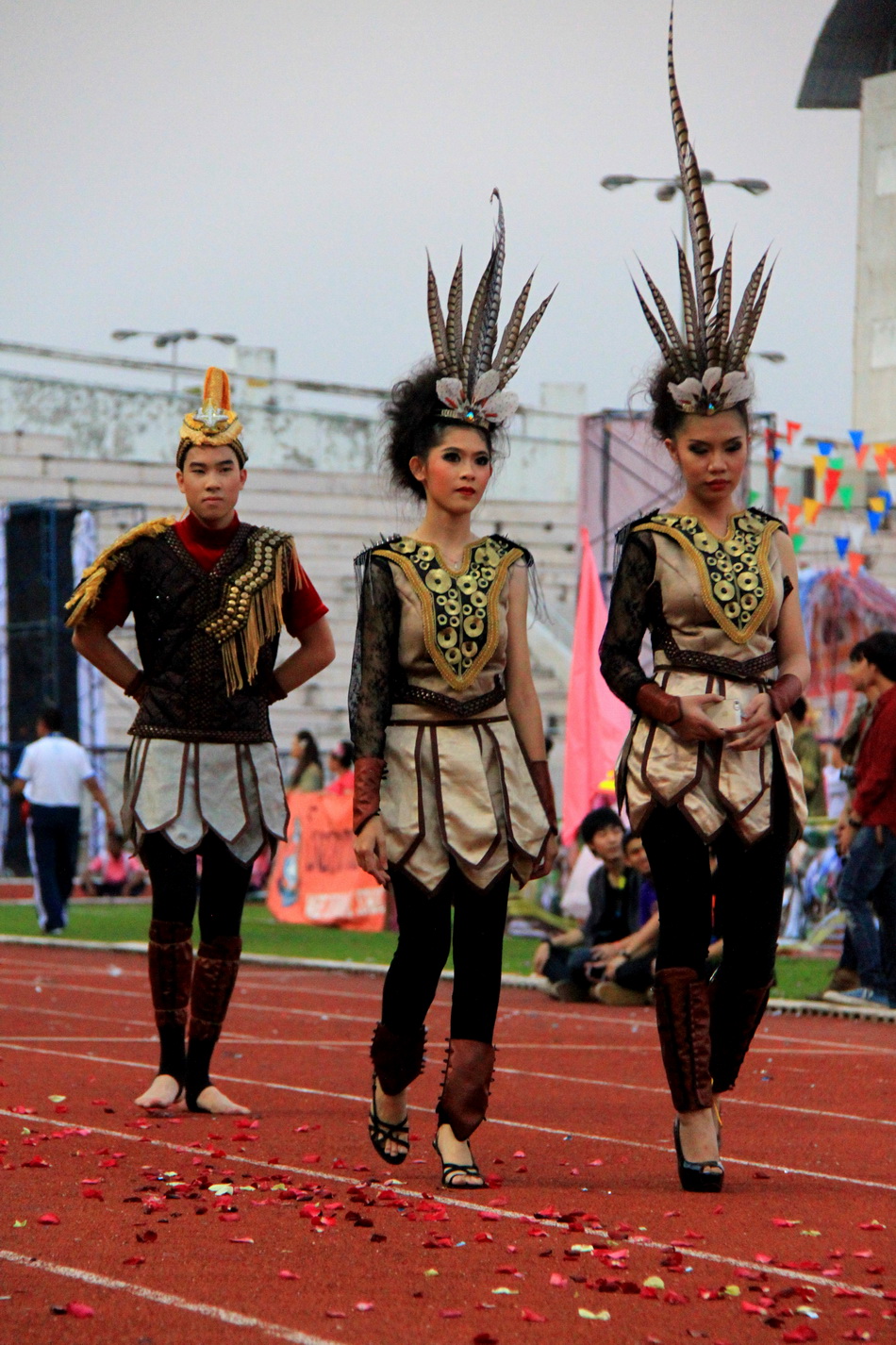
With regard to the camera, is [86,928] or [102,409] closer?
[86,928]

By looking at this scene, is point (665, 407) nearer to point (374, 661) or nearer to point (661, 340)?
point (661, 340)

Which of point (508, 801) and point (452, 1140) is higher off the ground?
point (508, 801)

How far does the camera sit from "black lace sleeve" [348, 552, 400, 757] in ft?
17.9

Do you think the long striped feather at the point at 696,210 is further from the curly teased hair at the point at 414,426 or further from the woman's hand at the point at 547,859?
the woman's hand at the point at 547,859

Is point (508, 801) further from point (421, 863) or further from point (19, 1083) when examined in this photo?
point (19, 1083)

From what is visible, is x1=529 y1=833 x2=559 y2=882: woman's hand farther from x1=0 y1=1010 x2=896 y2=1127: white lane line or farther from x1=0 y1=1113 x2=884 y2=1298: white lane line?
x1=0 y1=1010 x2=896 y2=1127: white lane line

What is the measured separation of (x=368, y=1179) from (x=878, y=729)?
6232 millimetres

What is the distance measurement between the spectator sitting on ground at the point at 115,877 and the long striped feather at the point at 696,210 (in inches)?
770

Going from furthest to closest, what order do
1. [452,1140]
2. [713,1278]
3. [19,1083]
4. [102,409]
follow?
[102,409] → [19,1083] → [452,1140] → [713,1278]

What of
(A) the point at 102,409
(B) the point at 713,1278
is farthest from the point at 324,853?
(A) the point at 102,409

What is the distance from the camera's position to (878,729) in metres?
11.0

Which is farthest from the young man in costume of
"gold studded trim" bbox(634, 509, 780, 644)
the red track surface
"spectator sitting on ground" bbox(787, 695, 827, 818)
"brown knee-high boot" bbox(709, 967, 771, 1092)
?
"spectator sitting on ground" bbox(787, 695, 827, 818)

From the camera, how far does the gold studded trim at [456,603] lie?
5445 mm

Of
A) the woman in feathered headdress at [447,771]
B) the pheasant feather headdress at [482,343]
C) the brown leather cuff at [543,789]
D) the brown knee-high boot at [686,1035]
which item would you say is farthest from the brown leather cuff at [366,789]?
the pheasant feather headdress at [482,343]
